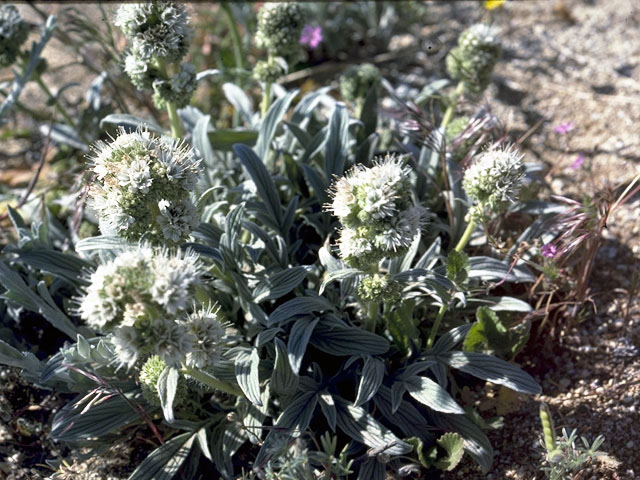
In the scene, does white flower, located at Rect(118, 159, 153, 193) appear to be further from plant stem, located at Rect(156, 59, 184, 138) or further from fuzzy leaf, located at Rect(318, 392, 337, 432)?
fuzzy leaf, located at Rect(318, 392, 337, 432)

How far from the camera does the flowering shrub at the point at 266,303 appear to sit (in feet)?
7.22

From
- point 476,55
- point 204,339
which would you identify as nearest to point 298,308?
point 204,339

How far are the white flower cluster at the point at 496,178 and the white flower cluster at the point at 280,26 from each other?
1.18m

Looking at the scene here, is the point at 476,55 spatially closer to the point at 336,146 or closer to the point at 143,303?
the point at 336,146

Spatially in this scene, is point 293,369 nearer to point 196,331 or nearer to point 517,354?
point 196,331

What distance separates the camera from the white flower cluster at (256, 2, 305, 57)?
321cm

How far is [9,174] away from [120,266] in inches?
117

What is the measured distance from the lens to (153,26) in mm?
2770

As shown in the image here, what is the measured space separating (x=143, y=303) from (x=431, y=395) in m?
1.17

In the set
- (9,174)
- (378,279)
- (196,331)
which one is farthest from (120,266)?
(9,174)

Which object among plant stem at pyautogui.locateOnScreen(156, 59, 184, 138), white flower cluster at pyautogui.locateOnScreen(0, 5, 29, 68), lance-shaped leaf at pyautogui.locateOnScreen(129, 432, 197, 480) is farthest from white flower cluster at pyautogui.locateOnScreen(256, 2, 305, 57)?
lance-shaped leaf at pyautogui.locateOnScreen(129, 432, 197, 480)

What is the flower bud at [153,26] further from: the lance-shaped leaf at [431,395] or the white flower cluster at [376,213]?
the lance-shaped leaf at [431,395]

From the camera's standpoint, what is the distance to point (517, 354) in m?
3.06

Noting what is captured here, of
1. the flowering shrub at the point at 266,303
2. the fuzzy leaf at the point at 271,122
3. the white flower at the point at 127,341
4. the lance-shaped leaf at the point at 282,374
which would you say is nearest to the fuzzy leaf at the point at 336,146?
the flowering shrub at the point at 266,303
